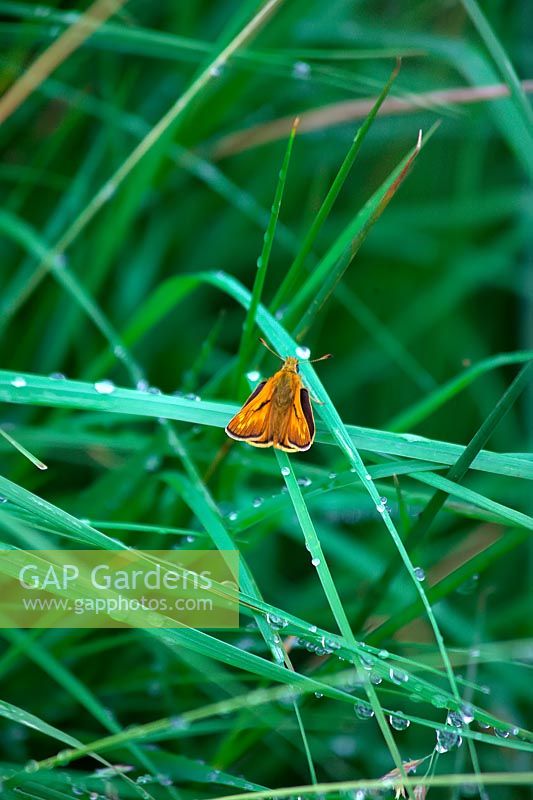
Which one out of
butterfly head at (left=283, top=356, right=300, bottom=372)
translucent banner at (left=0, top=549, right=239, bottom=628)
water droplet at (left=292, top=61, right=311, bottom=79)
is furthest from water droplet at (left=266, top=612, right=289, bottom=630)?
water droplet at (left=292, top=61, right=311, bottom=79)

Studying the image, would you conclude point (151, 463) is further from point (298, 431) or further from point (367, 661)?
point (367, 661)

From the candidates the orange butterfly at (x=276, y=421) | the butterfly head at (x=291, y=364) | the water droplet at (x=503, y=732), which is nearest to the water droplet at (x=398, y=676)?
the water droplet at (x=503, y=732)

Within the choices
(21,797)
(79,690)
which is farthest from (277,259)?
(21,797)

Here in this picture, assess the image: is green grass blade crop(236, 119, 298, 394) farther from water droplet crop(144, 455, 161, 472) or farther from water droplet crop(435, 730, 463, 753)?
water droplet crop(435, 730, 463, 753)

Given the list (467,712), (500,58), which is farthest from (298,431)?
(500,58)

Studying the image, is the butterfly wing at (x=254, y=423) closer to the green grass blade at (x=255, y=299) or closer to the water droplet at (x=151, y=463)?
the green grass blade at (x=255, y=299)

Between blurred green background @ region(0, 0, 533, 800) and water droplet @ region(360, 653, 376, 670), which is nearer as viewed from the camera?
water droplet @ region(360, 653, 376, 670)
